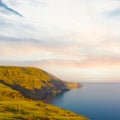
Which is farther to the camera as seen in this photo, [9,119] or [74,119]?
[74,119]

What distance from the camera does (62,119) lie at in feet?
413

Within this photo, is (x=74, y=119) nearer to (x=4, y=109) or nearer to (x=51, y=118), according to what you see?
(x=51, y=118)

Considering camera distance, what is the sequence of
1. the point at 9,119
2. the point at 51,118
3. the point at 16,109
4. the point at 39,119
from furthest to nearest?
the point at 16,109 → the point at 51,118 → the point at 39,119 → the point at 9,119

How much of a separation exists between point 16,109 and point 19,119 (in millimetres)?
27413

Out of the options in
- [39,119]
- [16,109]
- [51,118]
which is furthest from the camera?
[16,109]

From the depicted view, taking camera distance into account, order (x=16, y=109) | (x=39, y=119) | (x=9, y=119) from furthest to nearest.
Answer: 1. (x=16, y=109)
2. (x=39, y=119)
3. (x=9, y=119)

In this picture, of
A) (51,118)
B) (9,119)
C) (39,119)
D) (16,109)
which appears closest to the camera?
(9,119)

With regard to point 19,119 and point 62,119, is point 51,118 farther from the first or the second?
point 19,119

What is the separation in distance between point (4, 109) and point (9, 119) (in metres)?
27.9

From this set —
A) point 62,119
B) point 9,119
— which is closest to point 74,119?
point 62,119

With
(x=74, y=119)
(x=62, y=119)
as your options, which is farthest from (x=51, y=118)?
(x=74, y=119)

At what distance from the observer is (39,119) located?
113 meters

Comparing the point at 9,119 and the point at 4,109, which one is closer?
the point at 9,119

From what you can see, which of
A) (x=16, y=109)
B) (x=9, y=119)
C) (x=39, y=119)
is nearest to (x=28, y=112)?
(x=16, y=109)
